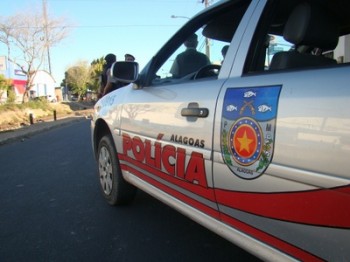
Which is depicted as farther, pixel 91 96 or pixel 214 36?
pixel 91 96

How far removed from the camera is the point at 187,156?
8.61 ft

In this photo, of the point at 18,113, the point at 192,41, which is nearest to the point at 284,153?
the point at 192,41

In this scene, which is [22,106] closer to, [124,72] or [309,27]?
[124,72]

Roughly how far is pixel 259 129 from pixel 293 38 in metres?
0.74

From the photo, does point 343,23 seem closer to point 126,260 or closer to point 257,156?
point 257,156

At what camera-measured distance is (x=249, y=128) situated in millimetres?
2035

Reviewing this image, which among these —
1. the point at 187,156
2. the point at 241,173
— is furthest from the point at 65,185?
the point at 241,173

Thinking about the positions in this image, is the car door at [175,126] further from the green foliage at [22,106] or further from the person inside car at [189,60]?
the green foliage at [22,106]

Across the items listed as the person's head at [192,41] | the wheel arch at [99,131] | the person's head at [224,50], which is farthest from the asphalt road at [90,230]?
the person's head at [192,41]

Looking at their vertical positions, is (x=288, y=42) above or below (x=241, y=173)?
above

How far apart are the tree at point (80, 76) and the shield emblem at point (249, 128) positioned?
7477 centimetres

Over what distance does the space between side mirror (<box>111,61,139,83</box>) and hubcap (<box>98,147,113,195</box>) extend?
3.32 feet

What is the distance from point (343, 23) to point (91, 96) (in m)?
Result: 75.1

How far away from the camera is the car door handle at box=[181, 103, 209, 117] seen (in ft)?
7.95
